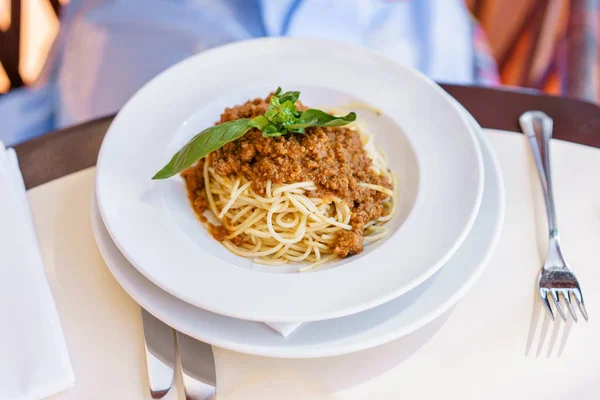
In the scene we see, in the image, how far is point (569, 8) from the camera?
12.1ft

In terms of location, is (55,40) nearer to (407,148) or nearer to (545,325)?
(407,148)

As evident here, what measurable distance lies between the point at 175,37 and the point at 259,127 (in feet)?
6.25

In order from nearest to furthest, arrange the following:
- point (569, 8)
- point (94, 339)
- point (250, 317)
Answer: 1. point (250, 317)
2. point (94, 339)
3. point (569, 8)

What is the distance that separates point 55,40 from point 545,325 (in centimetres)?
351

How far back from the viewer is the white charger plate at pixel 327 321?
57.3 inches

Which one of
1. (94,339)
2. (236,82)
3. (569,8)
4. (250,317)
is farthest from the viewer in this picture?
(569,8)

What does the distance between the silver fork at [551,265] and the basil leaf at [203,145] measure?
1.10 metres

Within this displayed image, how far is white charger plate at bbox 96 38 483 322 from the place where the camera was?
155 cm

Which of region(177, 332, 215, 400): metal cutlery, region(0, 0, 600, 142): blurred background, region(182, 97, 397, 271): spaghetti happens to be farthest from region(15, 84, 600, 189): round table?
region(0, 0, 600, 142): blurred background

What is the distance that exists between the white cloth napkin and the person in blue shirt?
165 centimetres

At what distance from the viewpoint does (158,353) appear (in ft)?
5.12

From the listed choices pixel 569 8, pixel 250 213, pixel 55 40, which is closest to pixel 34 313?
pixel 250 213

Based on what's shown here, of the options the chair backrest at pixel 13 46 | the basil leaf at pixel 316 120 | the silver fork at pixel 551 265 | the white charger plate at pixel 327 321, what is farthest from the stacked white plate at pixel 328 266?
the chair backrest at pixel 13 46

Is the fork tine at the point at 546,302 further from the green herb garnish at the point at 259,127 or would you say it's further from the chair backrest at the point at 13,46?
the chair backrest at the point at 13,46
